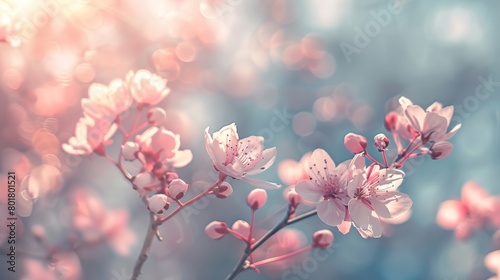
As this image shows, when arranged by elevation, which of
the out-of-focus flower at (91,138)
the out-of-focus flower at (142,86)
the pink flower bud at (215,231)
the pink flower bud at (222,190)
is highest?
the out-of-focus flower at (142,86)

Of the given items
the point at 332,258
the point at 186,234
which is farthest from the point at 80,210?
the point at 332,258

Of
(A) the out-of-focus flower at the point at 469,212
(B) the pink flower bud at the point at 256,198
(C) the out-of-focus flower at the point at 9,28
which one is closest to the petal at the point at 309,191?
(B) the pink flower bud at the point at 256,198

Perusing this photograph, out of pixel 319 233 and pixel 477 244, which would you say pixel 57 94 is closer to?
pixel 319 233

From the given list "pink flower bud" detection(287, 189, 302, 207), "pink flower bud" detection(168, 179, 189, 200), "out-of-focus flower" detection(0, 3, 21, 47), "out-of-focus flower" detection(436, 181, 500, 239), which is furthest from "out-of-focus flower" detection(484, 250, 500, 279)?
"out-of-focus flower" detection(0, 3, 21, 47)

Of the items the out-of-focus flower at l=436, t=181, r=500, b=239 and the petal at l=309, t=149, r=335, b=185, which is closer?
the petal at l=309, t=149, r=335, b=185

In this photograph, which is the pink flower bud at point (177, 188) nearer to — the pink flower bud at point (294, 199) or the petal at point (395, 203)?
the pink flower bud at point (294, 199)

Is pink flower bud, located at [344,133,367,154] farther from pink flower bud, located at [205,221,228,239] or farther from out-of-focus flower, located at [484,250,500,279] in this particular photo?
out-of-focus flower, located at [484,250,500,279]
